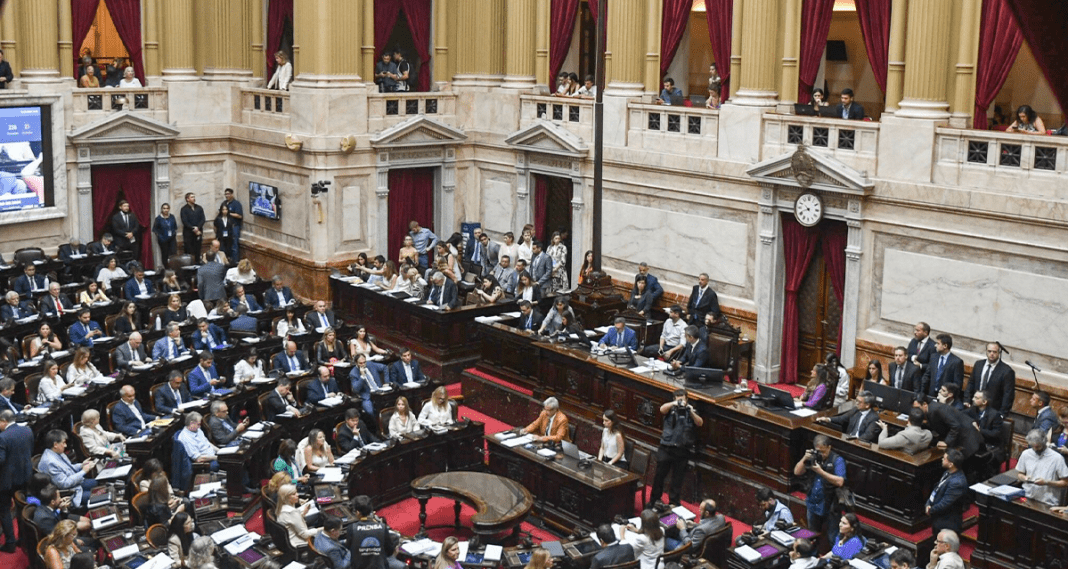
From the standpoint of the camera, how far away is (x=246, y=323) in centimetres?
1858

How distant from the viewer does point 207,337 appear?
17703mm

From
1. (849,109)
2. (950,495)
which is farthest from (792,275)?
(950,495)

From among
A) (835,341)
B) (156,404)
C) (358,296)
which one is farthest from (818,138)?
(156,404)

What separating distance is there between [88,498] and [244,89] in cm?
1362

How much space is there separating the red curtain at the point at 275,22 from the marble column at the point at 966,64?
1397 cm

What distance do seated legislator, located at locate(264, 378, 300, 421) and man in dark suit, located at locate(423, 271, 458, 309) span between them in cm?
455

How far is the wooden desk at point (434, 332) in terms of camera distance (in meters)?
19.4

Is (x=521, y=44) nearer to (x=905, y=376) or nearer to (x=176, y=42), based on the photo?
(x=176, y=42)

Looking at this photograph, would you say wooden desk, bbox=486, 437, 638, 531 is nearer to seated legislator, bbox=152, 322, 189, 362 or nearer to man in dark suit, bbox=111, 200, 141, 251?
seated legislator, bbox=152, 322, 189, 362

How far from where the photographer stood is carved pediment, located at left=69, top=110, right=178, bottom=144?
22.6 metres

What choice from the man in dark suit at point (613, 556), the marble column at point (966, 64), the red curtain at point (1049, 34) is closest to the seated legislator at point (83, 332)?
the man in dark suit at point (613, 556)

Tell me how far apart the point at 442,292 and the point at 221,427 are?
596 cm

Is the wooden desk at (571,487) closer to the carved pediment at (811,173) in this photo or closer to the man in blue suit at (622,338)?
Answer: the man in blue suit at (622,338)

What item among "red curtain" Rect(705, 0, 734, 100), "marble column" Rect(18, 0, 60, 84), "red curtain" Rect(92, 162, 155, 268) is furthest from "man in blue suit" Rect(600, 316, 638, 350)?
"marble column" Rect(18, 0, 60, 84)
